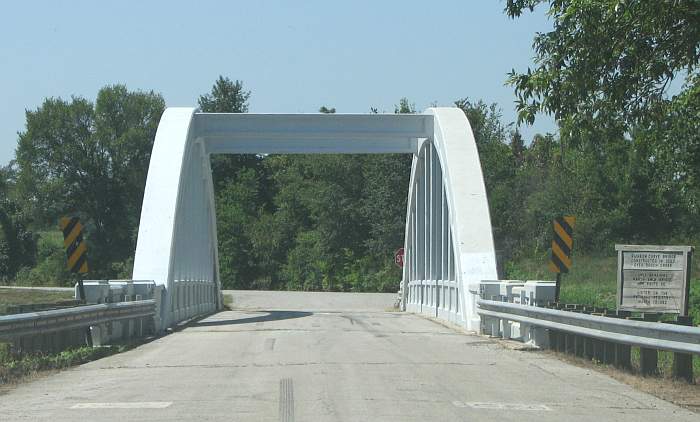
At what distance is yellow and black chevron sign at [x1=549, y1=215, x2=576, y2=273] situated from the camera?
1684cm

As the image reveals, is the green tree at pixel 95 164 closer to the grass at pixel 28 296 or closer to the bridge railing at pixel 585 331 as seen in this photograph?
the grass at pixel 28 296

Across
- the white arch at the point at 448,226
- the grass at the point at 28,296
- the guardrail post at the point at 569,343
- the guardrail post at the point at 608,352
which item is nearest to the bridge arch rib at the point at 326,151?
the white arch at the point at 448,226

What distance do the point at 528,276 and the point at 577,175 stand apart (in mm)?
12530

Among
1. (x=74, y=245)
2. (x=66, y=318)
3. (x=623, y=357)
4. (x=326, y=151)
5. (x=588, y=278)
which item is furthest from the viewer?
(x=588, y=278)

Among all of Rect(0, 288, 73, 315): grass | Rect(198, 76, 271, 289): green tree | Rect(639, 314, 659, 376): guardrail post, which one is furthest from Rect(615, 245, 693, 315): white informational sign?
Rect(198, 76, 271, 289): green tree

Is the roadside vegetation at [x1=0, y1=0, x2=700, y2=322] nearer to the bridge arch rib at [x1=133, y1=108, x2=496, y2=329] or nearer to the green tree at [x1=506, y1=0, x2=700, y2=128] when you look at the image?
the bridge arch rib at [x1=133, y1=108, x2=496, y2=329]

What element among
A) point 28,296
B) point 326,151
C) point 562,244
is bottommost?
point 28,296

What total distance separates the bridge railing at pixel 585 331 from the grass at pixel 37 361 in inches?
250

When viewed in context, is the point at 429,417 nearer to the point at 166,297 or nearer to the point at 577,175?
the point at 166,297

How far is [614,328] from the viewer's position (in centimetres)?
1105

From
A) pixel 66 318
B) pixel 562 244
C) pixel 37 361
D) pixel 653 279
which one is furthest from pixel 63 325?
pixel 562 244

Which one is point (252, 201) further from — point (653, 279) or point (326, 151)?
point (653, 279)

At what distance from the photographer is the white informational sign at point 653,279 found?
1276 cm

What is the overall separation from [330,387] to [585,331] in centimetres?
391
